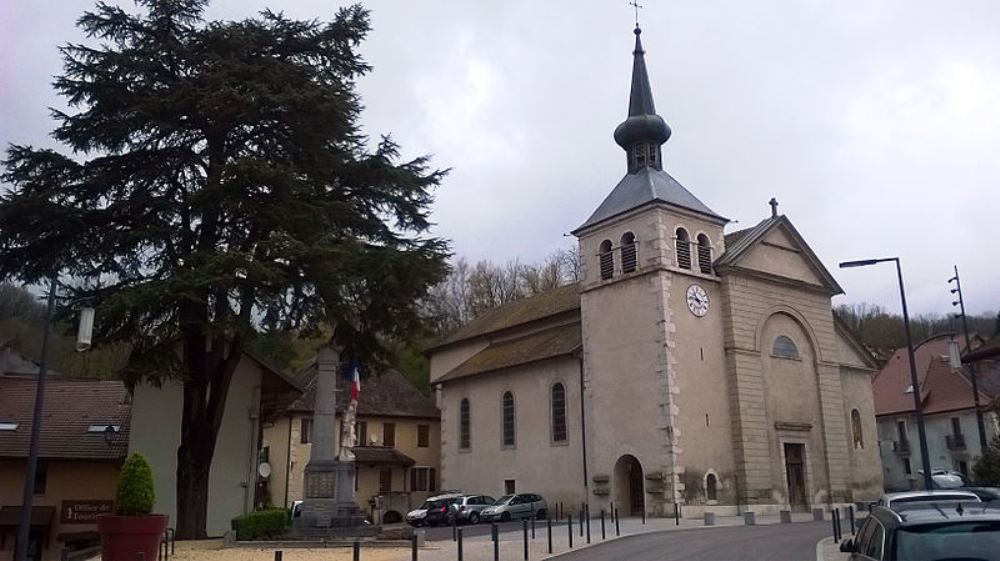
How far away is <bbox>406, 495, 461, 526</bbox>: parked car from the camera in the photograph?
120ft

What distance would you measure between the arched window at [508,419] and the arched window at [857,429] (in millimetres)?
15907

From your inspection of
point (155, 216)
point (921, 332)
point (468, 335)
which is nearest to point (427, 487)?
point (468, 335)

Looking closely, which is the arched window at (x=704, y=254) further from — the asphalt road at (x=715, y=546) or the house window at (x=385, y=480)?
the house window at (x=385, y=480)

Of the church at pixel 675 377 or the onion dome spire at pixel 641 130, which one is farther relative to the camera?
the onion dome spire at pixel 641 130

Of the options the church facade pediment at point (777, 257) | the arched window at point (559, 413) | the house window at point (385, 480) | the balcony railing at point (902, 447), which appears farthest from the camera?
the balcony railing at point (902, 447)

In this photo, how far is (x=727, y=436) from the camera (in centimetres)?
3450

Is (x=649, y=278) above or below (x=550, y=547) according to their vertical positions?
above

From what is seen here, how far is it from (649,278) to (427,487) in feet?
64.0

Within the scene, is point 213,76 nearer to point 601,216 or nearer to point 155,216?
point 155,216

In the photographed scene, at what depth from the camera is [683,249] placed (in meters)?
36.0

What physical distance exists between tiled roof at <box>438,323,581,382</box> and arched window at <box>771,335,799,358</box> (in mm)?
8422

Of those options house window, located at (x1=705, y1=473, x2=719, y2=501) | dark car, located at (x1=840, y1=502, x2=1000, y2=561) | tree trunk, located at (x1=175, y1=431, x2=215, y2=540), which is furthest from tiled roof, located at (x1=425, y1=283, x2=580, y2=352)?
dark car, located at (x1=840, y1=502, x2=1000, y2=561)

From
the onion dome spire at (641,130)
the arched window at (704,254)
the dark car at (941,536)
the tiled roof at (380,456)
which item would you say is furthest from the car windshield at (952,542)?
the tiled roof at (380,456)

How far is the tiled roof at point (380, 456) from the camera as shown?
43344mm
